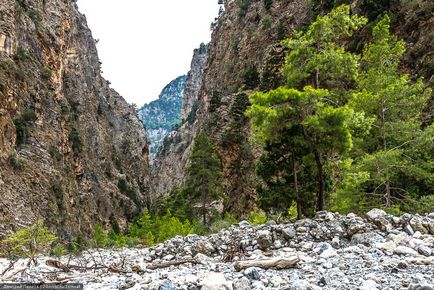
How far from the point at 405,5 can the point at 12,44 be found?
34.6m

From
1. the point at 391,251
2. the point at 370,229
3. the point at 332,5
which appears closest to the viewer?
the point at 391,251

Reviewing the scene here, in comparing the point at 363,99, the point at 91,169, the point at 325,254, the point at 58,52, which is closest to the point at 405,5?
the point at 363,99

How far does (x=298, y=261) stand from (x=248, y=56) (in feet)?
175

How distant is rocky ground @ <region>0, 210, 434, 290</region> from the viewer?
5391mm

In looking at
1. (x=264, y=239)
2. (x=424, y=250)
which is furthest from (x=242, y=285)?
(x=264, y=239)

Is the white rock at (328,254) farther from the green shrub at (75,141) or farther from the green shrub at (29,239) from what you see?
the green shrub at (75,141)

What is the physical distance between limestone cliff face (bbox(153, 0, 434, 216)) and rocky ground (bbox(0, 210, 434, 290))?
17.6m

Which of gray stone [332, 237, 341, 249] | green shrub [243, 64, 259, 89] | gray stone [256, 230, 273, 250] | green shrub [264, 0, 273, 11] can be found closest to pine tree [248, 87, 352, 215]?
gray stone [256, 230, 273, 250]

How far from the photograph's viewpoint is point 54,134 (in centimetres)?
3912

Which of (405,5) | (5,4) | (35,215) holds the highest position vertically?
(5,4)

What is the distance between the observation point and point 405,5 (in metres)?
30.0

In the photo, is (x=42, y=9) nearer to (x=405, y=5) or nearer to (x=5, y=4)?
(x=5, y=4)

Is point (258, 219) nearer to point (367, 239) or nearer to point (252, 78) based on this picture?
point (367, 239)

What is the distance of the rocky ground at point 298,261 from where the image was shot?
539 centimetres
